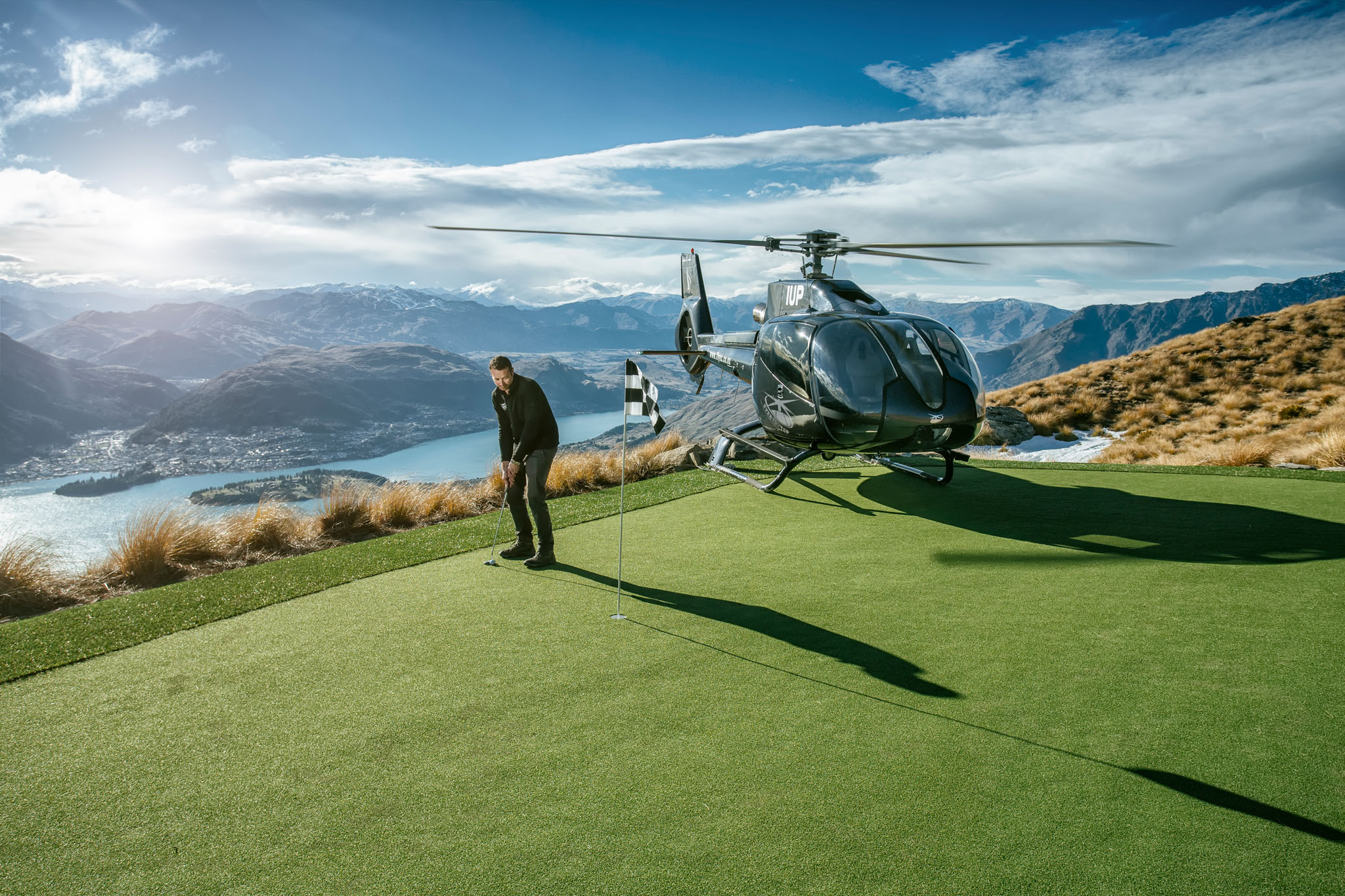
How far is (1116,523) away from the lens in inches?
A: 313

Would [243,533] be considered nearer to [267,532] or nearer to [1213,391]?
[267,532]

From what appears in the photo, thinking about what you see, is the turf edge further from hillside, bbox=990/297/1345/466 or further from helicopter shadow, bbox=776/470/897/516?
hillside, bbox=990/297/1345/466

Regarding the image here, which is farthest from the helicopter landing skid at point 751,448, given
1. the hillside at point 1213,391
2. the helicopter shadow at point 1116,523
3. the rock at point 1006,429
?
the rock at point 1006,429

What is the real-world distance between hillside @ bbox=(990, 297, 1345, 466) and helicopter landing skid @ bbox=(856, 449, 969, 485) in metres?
7.48

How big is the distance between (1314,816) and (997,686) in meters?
1.46

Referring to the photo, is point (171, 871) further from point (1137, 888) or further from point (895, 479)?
point (895, 479)

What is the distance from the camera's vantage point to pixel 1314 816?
283 centimetres

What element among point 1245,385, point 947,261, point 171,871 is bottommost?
point 171,871

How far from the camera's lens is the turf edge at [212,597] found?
524 centimetres

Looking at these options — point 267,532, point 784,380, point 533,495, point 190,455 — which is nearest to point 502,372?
point 533,495

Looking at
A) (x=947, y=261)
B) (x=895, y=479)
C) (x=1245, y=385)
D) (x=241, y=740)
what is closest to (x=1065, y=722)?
(x=241, y=740)

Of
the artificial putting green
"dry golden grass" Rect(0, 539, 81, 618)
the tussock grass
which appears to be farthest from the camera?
the tussock grass

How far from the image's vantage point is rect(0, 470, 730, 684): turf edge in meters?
5.24

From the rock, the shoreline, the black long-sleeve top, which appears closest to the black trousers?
the black long-sleeve top
